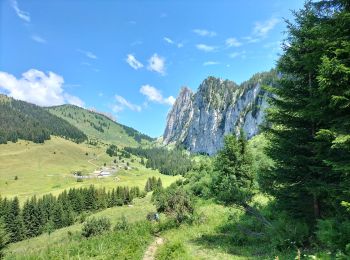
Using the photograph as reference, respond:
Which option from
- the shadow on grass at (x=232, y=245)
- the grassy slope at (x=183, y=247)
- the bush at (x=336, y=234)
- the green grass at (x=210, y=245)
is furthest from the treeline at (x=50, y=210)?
the bush at (x=336, y=234)

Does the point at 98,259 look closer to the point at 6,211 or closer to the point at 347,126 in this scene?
the point at 347,126

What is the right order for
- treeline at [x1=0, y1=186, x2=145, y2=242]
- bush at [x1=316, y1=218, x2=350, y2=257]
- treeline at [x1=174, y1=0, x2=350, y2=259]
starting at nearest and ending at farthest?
bush at [x1=316, y1=218, x2=350, y2=257], treeline at [x1=174, y1=0, x2=350, y2=259], treeline at [x1=0, y1=186, x2=145, y2=242]

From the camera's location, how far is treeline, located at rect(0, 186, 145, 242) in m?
134

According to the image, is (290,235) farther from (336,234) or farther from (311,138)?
(311,138)

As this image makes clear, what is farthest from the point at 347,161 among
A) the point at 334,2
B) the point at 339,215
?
the point at 334,2

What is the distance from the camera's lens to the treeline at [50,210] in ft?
438

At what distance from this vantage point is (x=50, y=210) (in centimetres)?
15188

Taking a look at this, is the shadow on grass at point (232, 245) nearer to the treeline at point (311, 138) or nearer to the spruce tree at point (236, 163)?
the treeline at point (311, 138)

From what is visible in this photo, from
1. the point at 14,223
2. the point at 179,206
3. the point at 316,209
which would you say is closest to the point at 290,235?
the point at 316,209

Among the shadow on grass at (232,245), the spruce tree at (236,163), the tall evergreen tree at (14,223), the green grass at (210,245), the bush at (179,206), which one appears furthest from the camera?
the tall evergreen tree at (14,223)

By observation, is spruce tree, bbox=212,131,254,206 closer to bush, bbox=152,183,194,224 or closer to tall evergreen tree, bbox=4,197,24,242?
bush, bbox=152,183,194,224

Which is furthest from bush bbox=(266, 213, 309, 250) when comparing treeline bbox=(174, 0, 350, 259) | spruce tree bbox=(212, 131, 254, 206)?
spruce tree bbox=(212, 131, 254, 206)

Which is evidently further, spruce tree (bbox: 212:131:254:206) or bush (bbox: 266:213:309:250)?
spruce tree (bbox: 212:131:254:206)

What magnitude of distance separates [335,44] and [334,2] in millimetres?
3042
